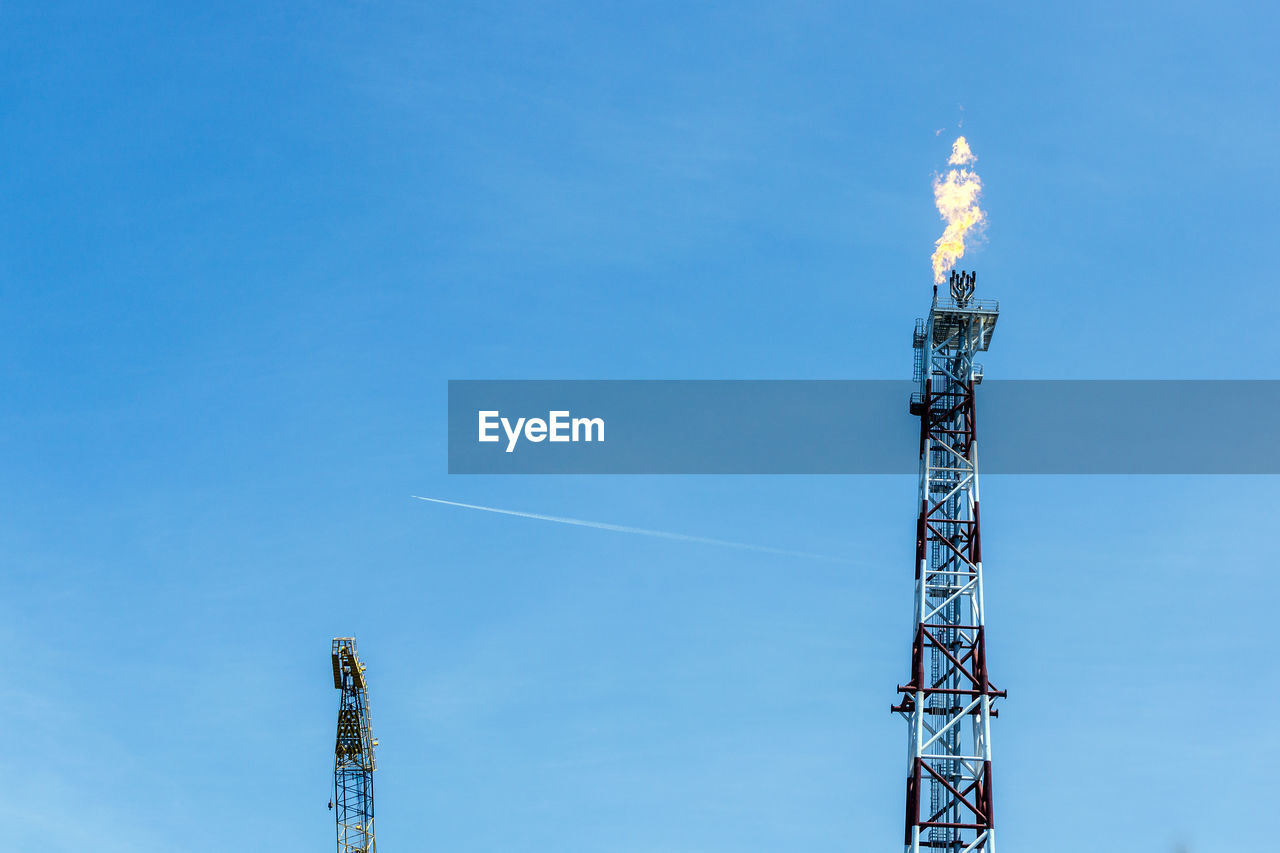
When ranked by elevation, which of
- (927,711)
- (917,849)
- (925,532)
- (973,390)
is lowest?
(917,849)

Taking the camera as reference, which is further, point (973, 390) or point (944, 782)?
point (973, 390)

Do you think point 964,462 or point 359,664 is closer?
point 964,462

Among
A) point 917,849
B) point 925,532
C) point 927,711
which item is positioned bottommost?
point 917,849

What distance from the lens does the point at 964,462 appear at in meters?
131

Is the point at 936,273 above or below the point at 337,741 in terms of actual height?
above

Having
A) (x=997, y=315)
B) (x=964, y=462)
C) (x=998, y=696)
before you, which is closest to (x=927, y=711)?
(x=998, y=696)

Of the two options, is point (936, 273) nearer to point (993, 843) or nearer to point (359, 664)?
point (993, 843)

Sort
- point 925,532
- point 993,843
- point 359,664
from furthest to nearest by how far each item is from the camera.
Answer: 1. point 359,664
2. point 925,532
3. point 993,843

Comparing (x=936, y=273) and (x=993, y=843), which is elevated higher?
(x=936, y=273)

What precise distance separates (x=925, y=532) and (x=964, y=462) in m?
5.94

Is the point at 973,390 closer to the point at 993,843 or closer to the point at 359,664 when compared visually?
the point at 993,843

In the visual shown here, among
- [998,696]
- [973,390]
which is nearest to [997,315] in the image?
[973,390]

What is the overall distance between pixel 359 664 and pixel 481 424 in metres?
66.8

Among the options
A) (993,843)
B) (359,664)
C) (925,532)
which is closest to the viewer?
(993,843)
